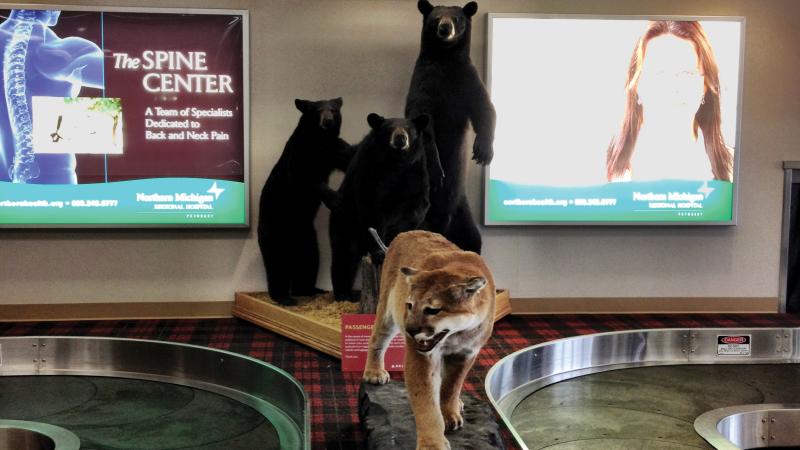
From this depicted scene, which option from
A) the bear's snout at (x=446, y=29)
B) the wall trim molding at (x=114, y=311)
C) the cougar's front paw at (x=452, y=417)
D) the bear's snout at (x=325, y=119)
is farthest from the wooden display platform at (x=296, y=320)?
the cougar's front paw at (x=452, y=417)

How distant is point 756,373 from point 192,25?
13.1 ft

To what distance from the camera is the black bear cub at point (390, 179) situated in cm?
362

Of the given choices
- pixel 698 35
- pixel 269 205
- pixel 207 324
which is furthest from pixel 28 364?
pixel 698 35

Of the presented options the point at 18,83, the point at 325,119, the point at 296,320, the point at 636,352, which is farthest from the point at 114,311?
the point at 636,352

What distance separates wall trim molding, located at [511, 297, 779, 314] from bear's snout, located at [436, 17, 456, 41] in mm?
2225

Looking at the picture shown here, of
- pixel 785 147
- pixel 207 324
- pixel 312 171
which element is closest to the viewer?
pixel 312 171

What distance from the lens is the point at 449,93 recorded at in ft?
13.3

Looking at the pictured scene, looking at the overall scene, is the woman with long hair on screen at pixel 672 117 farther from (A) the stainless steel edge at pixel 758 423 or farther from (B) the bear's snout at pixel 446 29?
(A) the stainless steel edge at pixel 758 423

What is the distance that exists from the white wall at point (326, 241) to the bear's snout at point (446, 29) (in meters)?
1.29

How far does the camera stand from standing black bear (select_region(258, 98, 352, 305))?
4.71 meters

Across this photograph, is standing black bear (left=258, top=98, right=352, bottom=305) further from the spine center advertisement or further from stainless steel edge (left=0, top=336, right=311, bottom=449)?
stainless steel edge (left=0, top=336, right=311, bottom=449)

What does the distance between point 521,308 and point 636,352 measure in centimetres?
135

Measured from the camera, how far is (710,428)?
3.28m

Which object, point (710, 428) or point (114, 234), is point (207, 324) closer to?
point (114, 234)
